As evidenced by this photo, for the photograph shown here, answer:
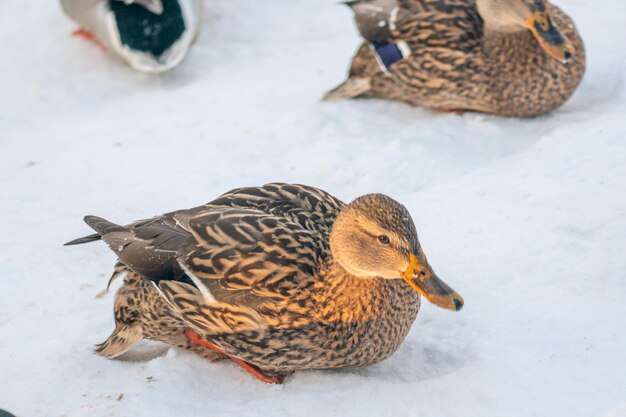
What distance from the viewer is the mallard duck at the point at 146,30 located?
723cm

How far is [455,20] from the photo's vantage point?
Answer: 6.21m

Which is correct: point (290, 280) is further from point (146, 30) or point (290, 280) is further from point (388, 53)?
point (146, 30)

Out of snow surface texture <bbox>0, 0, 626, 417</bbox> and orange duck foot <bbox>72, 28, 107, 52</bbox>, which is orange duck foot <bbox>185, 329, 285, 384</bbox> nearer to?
snow surface texture <bbox>0, 0, 626, 417</bbox>

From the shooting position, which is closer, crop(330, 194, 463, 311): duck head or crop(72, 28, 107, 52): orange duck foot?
crop(330, 194, 463, 311): duck head

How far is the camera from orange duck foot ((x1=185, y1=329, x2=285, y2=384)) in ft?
12.6

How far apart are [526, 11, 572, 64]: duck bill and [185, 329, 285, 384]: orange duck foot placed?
9.76 ft

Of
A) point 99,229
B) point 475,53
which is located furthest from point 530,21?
point 99,229

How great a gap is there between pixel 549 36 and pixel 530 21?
17 centimetres

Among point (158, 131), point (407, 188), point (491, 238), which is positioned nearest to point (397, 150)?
point (407, 188)

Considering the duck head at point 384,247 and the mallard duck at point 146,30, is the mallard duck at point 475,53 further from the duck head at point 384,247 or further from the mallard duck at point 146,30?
the duck head at point 384,247

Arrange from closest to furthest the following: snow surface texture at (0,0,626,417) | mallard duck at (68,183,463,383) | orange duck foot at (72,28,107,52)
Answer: mallard duck at (68,183,463,383) → snow surface texture at (0,0,626,417) → orange duck foot at (72,28,107,52)

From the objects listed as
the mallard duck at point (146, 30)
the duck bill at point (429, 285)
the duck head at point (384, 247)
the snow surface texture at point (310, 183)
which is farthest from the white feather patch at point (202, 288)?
the mallard duck at point (146, 30)

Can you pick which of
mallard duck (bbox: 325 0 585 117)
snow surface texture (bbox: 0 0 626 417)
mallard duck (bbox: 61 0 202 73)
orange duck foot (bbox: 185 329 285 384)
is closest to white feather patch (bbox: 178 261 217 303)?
orange duck foot (bbox: 185 329 285 384)

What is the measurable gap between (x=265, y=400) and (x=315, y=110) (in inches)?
→ 121
